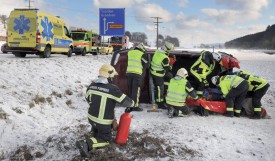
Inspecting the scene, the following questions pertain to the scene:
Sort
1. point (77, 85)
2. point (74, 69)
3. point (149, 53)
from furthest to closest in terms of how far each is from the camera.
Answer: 1. point (74, 69)
2. point (77, 85)
3. point (149, 53)

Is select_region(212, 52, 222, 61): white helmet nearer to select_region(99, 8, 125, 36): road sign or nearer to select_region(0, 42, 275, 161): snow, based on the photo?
select_region(0, 42, 275, 161): snow

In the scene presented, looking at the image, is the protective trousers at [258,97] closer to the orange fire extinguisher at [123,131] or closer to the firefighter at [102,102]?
the orange fire extinguisher at [123,131]

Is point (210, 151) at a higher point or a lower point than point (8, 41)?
lower

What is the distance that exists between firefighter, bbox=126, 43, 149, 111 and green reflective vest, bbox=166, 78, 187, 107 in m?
1.04

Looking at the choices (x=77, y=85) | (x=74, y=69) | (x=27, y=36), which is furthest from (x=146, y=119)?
(x=27, y=36)

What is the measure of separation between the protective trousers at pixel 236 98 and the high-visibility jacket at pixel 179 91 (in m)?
0.85

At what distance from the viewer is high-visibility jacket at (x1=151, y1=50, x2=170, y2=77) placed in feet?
24.5

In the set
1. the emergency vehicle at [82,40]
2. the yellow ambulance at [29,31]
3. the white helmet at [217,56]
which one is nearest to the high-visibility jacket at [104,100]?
the white helmet at [217,56]

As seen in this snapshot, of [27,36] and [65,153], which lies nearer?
[65,153]

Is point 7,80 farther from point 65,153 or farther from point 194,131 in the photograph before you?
point 194,131

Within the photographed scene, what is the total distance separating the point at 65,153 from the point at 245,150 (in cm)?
298

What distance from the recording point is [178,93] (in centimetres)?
677

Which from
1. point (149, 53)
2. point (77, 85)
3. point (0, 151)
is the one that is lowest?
point (0, 151)

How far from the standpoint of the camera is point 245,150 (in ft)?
15.7
